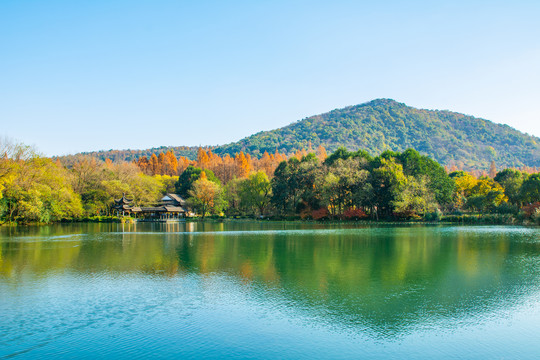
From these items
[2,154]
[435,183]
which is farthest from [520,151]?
[2,154]

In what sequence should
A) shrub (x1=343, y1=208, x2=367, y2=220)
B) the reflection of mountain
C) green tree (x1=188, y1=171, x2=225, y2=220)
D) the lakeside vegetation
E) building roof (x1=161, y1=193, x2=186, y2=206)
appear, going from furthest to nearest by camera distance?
1. building roof (x1=161, y1=193, x2=186, y2=206)
2. green tree (x1=188, y1=171, x2=225, y2=220)
3. shrub (x1=343, y1=208, x2=367, y2=220)
4. the lakeside vegetation
5. the reflection of mountain

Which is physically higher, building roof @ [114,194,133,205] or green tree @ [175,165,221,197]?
green tree @ [175,165,221,197]

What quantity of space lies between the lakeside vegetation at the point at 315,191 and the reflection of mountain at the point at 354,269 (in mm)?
23177

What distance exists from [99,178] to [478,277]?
63.7 meters

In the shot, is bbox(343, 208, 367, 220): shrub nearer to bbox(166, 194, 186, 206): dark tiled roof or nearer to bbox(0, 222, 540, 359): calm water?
bbox(0, 222, 540, 359): calm water

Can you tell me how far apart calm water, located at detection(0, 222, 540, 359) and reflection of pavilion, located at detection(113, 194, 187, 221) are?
4662 cm

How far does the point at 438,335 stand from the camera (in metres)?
8.98

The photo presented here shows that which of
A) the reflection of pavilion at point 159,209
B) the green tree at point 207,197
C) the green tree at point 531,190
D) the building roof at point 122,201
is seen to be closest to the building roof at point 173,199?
the reflection of pavilion at point 159,209

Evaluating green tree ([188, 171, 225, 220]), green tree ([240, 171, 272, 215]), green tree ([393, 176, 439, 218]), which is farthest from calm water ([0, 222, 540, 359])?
green tree ([188, 171, 225, 220])

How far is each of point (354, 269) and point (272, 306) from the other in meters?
6.43

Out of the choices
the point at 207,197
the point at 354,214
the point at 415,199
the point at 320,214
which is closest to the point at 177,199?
the point at 207,197

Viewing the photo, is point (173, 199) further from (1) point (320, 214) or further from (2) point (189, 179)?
(1) point (320, 214)

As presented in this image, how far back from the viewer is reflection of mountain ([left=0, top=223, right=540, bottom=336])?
11.1 m

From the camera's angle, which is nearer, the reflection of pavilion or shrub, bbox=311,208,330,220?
shrub, bbox=311,208,330,220
